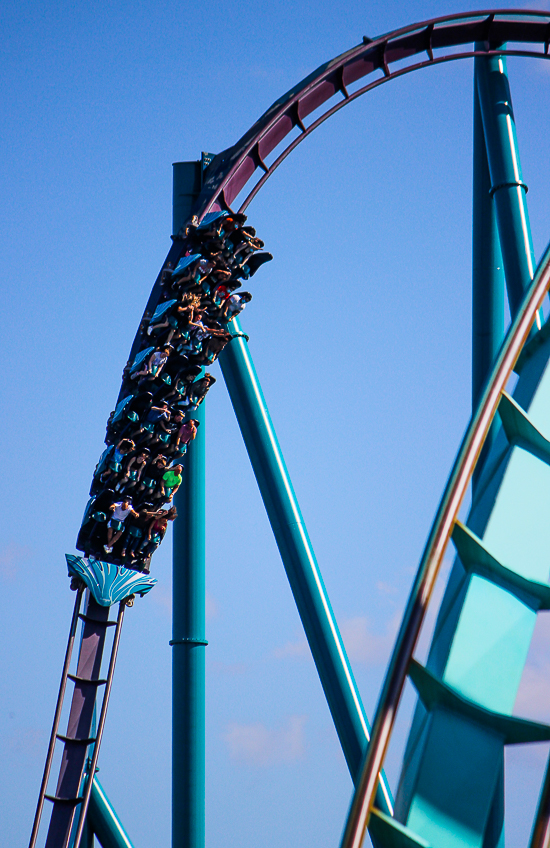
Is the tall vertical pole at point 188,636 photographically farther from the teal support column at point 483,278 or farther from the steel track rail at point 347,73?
the teal support column at point 483,278

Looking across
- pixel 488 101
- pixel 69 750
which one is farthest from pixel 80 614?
pixel 488 101

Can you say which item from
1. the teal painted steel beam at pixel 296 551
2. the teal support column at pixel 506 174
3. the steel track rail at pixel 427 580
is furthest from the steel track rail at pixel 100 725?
the teal support column at pixel 506 174

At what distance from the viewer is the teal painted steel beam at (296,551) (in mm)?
7375

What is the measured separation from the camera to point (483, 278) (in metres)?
8.30

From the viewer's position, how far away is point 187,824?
7066mm

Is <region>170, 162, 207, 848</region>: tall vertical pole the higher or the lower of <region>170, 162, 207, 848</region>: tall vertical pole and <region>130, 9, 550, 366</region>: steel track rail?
the lower

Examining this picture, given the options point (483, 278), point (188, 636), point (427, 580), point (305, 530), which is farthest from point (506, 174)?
point (427, 580)

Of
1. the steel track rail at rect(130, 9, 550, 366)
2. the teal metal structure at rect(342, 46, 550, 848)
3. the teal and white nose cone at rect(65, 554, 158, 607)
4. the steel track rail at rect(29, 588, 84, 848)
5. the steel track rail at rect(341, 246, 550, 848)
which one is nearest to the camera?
the steel track rail at rect(341, 246, 550, 848)

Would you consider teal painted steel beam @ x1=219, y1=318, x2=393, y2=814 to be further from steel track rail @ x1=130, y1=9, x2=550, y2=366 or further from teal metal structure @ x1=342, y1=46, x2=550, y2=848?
teal metal structure @ x1=342, y1=46, x2=550, y2=848

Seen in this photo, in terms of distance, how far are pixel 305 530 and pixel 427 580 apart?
4.34 metres

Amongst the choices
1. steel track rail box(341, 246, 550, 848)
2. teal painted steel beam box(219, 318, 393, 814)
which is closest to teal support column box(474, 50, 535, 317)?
teal painted steel beam box(219, 318, 393, 814)

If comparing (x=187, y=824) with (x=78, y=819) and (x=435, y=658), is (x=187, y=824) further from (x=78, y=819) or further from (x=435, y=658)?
(x=435, y=658)

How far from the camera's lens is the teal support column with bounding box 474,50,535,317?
7895mm

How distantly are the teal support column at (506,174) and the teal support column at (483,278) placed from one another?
0.61ft
